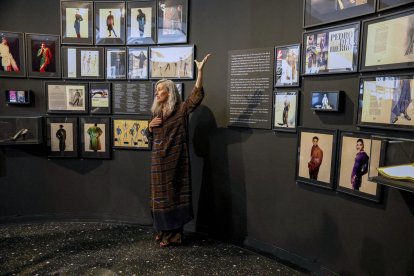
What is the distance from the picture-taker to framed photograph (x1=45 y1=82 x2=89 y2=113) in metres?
3.61

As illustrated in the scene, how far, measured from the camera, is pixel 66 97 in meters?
→ 3.62

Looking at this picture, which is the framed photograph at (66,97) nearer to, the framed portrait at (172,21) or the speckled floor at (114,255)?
A: the framed portrait at (172,21)

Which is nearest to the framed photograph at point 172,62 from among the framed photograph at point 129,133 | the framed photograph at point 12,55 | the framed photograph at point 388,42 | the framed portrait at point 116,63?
the framed portrait at point 116,63

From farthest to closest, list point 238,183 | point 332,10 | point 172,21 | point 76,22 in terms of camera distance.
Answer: point 76,22, point 172,21, point 238,183, point 332,10

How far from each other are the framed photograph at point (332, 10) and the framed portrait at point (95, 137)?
94.5 inches

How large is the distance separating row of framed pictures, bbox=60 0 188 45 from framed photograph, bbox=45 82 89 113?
51 cm

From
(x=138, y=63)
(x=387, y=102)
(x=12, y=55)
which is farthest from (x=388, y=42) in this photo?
(x=12, y=55)

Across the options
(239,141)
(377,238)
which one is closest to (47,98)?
(239,141)

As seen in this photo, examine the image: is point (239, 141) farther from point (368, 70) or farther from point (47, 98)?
point (47, 98)

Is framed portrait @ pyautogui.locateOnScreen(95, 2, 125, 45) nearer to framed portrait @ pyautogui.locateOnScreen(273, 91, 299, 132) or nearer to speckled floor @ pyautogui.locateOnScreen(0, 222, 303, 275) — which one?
framed portrait @ pyautogui.locateOnScreen(273, 91, 299, 132)

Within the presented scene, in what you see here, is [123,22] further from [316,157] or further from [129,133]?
[316,157]

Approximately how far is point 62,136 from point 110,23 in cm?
143

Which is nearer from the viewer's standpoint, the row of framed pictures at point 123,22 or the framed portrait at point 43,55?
the row of framed pictures at point 123,22

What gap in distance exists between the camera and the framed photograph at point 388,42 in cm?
188
